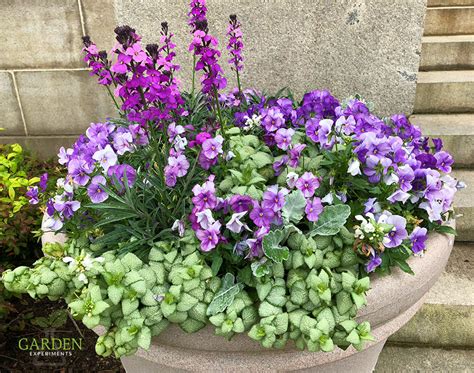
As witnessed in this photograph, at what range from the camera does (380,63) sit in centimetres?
252

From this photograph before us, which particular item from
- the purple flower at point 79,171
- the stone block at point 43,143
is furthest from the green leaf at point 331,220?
the stone block at point 43,143

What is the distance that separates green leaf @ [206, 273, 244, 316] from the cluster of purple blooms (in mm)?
93

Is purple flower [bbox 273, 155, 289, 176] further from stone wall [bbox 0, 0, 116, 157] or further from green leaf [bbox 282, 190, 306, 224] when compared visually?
stone wall [bbox 0, 0, 116, 157]

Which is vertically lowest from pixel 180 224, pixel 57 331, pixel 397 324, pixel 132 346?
pixel 57 331

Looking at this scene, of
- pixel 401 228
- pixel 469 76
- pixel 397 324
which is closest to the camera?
pixel 401 228

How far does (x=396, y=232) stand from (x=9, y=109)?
2797 millimetres

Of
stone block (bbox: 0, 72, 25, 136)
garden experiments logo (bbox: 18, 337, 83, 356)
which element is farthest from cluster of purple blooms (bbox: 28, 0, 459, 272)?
stone block (bbox: 0, 72, 25, 136)

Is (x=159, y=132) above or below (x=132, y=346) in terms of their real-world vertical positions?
above

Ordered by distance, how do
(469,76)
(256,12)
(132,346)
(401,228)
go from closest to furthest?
1. (132,346)
2. (401,228)
3. (256,12)
4. (469,76)

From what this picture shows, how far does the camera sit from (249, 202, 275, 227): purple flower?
136 cm

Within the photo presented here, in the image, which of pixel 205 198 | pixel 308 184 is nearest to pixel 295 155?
pixel 308 184

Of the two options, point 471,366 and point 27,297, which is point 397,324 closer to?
point 471,366

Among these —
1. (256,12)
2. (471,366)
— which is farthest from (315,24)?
(471,366)

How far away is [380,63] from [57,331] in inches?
92.0
